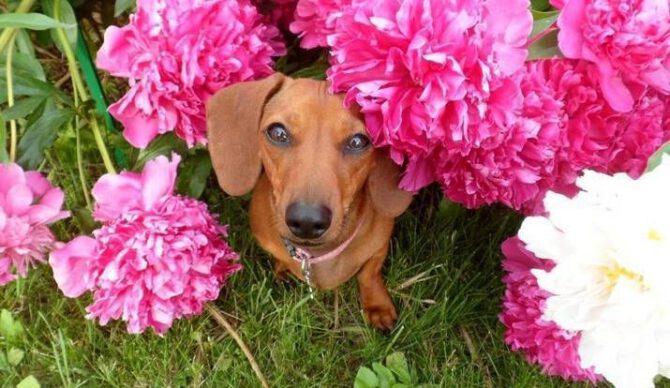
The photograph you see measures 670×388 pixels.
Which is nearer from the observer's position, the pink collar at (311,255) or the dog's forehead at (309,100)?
the dog's forehead at (309,100)

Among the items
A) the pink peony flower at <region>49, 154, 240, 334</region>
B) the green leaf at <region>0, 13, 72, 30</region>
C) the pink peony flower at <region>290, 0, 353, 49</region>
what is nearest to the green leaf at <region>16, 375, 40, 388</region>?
the pink peony flower at <region>49, 154, 240, 334</region>

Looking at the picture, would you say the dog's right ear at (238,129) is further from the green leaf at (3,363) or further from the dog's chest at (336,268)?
the green leaf at (3,363)

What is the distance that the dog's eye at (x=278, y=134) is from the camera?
4.68 ft

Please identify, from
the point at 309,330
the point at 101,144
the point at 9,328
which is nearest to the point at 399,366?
the point at 309,330

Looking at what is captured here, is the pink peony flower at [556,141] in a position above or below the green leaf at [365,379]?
above

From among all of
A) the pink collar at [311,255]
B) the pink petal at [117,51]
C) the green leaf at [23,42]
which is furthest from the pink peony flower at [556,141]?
the green leaf at [23,42]

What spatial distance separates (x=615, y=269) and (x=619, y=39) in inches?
18.4

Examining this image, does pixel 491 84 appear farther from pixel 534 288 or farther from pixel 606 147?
pixel 534 288

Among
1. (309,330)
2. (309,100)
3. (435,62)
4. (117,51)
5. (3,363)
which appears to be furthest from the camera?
(309,330)

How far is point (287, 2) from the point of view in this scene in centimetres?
153

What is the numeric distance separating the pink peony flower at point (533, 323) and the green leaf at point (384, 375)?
1.12ft

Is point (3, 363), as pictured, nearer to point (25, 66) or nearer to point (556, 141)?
point (25, 66)

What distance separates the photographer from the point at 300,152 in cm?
140

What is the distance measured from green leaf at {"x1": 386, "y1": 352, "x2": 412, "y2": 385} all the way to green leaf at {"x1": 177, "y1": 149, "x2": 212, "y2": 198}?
0.63m
